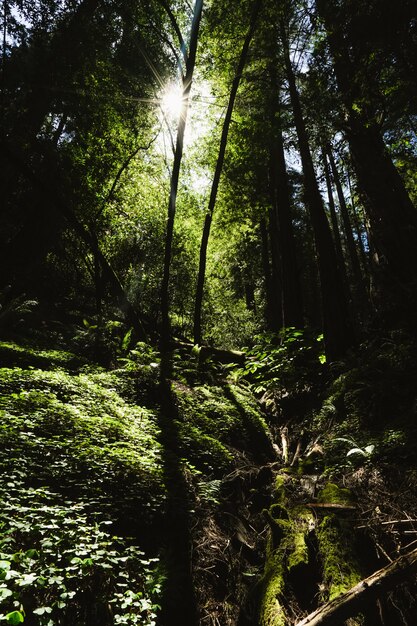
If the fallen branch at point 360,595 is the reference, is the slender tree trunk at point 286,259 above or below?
above

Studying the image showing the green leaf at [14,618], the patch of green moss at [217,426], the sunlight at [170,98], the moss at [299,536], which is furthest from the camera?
the sunlight at [170,98]

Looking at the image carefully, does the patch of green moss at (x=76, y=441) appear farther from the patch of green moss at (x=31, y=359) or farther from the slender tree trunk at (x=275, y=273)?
the slender tree trunk at (x=275, y=273)

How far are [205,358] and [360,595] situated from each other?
8.09m

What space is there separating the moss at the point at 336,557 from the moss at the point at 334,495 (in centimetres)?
33

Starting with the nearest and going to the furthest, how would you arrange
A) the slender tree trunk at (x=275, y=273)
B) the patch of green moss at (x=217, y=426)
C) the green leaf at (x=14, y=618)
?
1. the green leaf at (x=14, y=618)
2. the patch of green moss at (x=217, y=426)
3. the slender tree trunk at (x=275, y=273)

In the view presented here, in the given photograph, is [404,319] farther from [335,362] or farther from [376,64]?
[376,64]

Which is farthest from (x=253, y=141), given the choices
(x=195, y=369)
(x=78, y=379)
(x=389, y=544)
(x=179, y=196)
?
(x=389, y=544)

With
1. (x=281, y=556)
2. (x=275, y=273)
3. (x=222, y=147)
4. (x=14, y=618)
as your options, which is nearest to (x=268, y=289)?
(x=275, y=273)

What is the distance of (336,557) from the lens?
2768mm

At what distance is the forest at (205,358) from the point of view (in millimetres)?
2654

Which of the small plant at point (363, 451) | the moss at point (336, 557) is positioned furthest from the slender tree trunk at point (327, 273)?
the moss at point (336, 557)


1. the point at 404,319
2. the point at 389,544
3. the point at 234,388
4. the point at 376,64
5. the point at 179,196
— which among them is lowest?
the point at 389,544

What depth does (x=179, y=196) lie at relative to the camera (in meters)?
18.1

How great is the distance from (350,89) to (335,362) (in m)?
4.98
